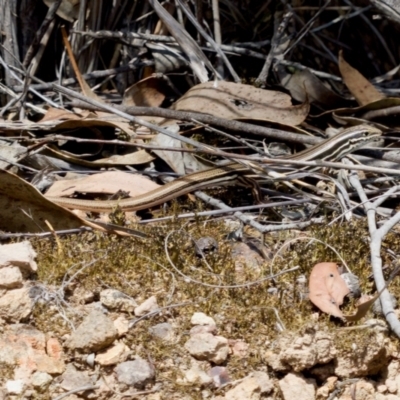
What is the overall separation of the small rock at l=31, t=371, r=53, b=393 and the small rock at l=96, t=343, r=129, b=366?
0.20 meters

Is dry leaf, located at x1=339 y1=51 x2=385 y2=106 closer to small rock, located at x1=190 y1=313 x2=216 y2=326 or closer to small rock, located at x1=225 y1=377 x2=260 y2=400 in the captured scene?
small rock, located at x1=190 y1=313 x2=216 y2=326

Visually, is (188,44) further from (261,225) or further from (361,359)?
(361,359)

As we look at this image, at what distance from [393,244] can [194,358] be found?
1279mm

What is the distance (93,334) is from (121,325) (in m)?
0.19

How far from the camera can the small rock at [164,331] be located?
125 inches

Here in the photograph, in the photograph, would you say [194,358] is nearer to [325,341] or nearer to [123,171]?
[325,341]

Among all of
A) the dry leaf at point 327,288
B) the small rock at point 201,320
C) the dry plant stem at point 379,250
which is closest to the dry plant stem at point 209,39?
the dry plant stem at point 379,250

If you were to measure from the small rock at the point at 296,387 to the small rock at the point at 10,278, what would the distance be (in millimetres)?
1194

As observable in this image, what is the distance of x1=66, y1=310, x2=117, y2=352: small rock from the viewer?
3035 millimetres

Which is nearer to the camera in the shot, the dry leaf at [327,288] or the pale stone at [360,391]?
the pale stone at [360,391]

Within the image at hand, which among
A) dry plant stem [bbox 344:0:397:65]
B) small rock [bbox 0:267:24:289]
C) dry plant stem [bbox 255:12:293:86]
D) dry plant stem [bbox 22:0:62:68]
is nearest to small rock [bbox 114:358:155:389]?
small rock [bbox 0:267:24:289]

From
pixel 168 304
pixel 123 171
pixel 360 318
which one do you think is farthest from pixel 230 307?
pixel 123 171

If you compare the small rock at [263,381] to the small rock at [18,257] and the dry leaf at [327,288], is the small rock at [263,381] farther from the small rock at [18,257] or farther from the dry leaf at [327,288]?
the small rock at [18,257]

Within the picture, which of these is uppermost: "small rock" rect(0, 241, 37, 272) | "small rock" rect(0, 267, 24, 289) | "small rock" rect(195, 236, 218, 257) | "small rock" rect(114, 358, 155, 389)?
"small rock" rect(0, 241, 37, 272)
